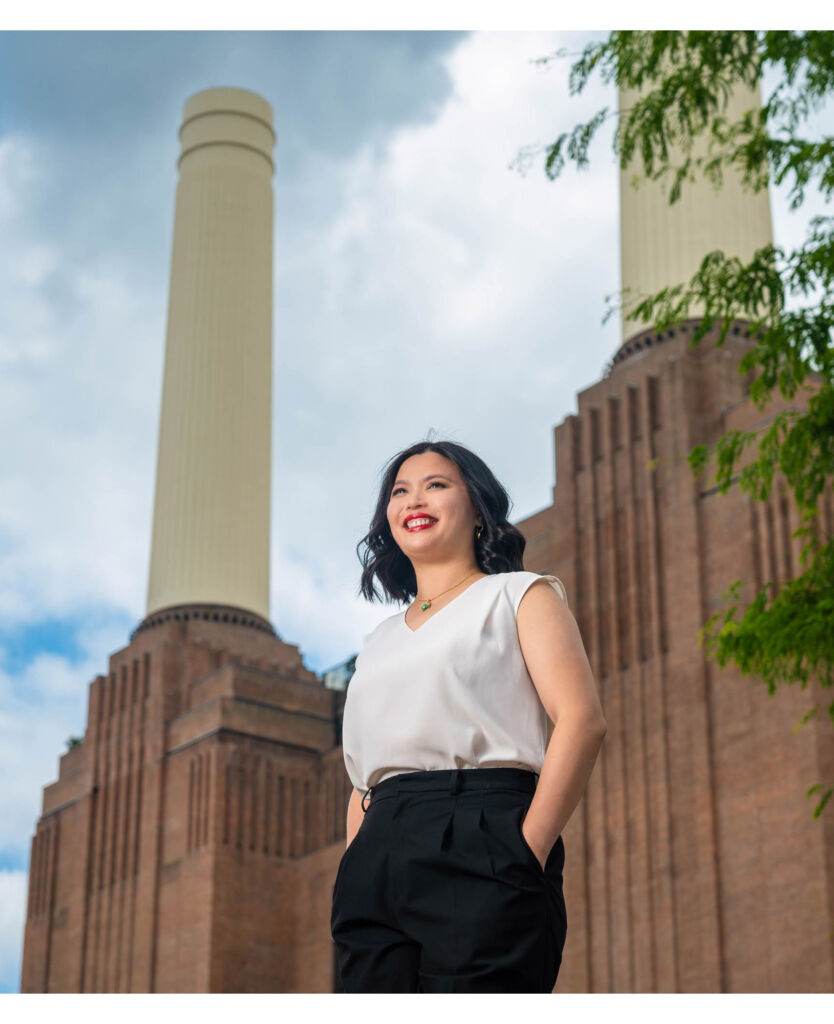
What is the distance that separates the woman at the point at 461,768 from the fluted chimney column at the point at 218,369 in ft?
124

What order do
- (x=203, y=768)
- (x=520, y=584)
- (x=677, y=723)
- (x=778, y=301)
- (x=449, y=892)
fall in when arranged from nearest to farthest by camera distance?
(x=449, y=892)
(x=520, y=584)
(x=778, y=301)
(x=677, y=723)
(x=203, y=768)

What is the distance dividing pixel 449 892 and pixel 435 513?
850mm

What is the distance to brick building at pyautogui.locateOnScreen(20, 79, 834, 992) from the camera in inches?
880

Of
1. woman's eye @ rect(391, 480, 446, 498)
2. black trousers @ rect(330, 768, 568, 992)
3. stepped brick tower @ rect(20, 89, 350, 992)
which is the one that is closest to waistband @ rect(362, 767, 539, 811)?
black trousers @ rect(330, 768, 568, 992)

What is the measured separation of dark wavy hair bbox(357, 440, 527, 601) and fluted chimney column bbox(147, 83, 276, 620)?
37.5m

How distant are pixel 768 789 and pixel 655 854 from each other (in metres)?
2.37

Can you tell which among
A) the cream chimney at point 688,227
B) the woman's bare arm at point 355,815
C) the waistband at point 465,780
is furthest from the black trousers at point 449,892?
the cream chimney at point 688,227

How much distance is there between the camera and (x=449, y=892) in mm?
2797

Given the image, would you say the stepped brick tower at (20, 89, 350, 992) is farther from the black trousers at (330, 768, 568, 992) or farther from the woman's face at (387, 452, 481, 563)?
the black trousers at (330, 768, 568, 992)

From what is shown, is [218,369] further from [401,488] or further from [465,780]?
[465,780]

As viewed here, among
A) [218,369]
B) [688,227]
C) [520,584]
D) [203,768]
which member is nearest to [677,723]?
[688,227]

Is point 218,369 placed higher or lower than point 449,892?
higher

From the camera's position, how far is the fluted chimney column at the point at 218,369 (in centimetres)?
4169
